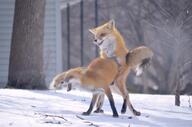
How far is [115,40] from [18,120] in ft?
5.82

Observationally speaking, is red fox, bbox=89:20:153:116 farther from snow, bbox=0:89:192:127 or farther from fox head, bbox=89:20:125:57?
snow, bbox=0:89:192:127

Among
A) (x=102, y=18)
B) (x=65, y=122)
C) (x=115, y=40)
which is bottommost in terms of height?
(x=65, y=122)

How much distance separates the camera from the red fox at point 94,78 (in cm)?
704

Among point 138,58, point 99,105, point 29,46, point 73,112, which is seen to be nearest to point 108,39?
point 138,58

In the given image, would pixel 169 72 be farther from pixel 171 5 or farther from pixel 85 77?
pixel 85 77

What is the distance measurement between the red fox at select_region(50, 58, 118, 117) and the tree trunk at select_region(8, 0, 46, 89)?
197 inches

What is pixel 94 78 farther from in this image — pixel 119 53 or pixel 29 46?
pixel 29 46

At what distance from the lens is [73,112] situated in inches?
297

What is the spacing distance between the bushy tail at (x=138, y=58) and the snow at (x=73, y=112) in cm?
64

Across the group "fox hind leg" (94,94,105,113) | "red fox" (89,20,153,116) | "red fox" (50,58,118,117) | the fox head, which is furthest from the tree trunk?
"red fox" (50,58,118,117)

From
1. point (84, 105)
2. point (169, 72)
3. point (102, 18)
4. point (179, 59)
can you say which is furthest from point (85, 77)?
point (102, 18)

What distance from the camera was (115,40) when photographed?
7445 mm

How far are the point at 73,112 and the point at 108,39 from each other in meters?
1.06

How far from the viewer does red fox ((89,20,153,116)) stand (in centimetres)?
731
